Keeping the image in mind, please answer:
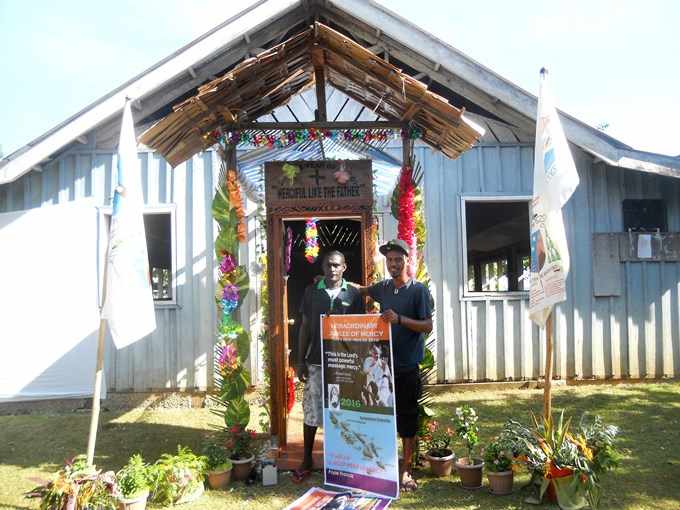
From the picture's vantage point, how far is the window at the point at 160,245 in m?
7.09

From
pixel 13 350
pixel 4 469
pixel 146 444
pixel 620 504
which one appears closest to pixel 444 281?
pixel 620 504

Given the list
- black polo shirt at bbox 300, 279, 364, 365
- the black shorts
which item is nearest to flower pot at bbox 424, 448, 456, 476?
the black shorts

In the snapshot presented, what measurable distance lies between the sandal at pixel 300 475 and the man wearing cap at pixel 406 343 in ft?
2.82

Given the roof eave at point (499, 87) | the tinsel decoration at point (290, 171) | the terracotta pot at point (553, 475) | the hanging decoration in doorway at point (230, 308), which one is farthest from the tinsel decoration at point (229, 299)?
the roof eave at point (499, 87)

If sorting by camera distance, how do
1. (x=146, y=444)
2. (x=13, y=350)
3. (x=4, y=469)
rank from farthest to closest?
(x=13, y=350)
(x=146, y=444)
(x=4, y=469)

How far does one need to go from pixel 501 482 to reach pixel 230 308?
9.06 ft

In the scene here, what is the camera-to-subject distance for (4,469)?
475 centimetres

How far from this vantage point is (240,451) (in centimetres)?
449

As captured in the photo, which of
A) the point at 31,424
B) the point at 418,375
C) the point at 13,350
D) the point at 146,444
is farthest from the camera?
the point at 13,350

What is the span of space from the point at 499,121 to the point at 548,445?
503 centimetres

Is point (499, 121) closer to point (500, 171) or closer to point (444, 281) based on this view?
point (500, 171)

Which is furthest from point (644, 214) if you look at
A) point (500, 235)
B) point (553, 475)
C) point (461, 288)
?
A: point (553, 475)

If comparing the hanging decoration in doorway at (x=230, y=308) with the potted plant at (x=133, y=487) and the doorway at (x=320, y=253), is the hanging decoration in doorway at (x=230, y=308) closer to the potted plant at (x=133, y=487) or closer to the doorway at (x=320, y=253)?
the potted plant at (x=133, y=487)

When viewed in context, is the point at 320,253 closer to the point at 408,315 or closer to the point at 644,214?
the point at 644,214
